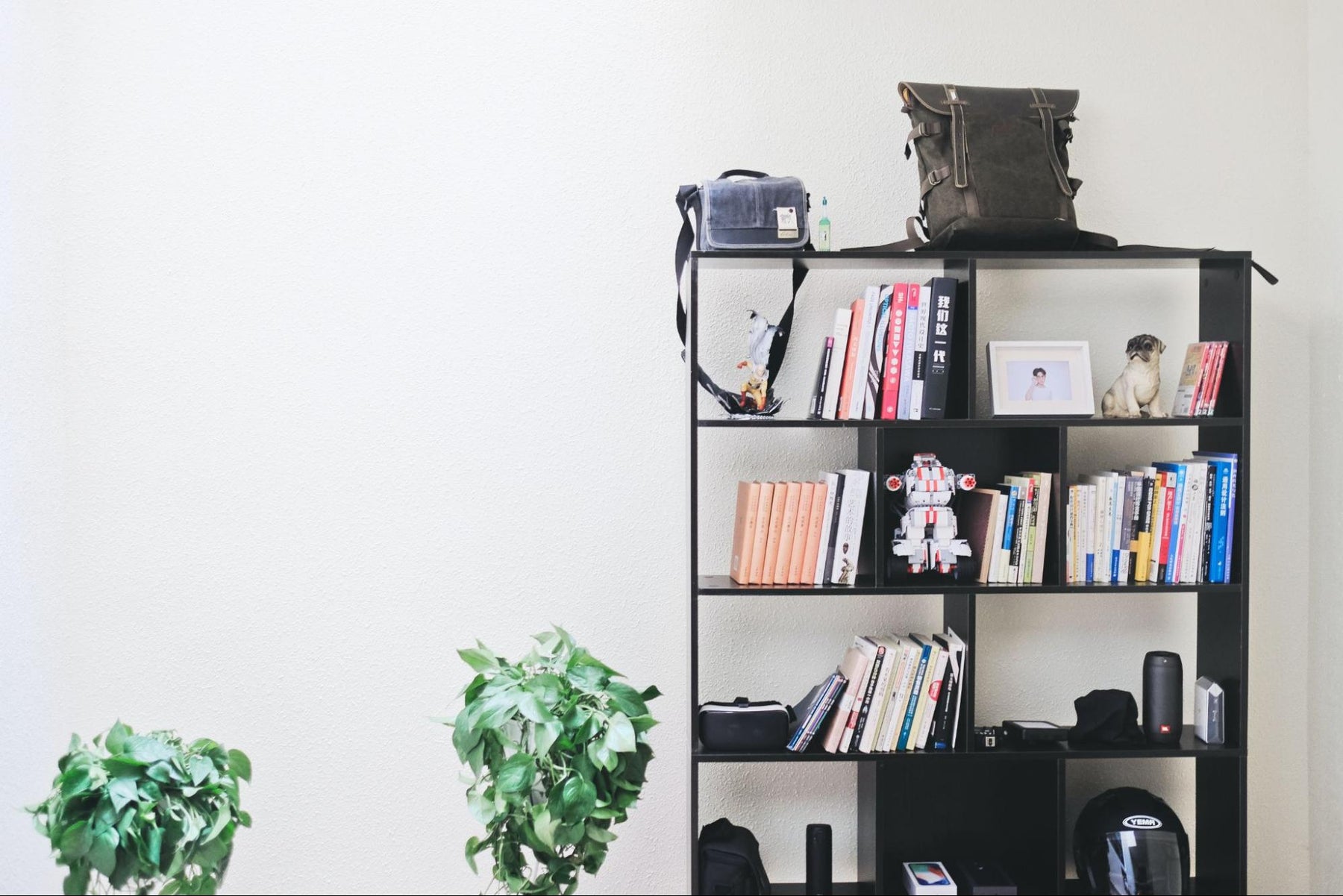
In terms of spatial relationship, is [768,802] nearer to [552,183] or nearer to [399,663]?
[399,663]

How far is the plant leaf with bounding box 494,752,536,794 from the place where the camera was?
6.04 feet

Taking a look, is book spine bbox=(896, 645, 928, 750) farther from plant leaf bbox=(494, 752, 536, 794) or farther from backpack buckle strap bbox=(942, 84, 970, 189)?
backpack buckle strap bbox=(942, 84, 970, 189)

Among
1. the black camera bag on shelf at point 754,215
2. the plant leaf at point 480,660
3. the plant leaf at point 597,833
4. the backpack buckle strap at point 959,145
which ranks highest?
the backpack buckle strap at point 959,145

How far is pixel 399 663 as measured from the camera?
8.02ft

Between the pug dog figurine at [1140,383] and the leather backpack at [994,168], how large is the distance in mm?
243

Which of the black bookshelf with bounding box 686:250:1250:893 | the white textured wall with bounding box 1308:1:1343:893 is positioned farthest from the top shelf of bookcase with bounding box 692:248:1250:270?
the white textured wall with bounding box 1308:1:1343:893

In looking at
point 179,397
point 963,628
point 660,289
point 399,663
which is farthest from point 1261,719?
point 179,397

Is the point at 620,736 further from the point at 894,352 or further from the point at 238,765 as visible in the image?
the point at 894,352

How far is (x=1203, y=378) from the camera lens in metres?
2.23

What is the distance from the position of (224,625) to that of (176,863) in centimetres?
94

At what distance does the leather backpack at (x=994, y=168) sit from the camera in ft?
6.99

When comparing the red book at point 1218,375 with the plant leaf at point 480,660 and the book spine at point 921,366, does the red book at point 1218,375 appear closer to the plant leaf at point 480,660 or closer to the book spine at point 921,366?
the book spine at point 921,366

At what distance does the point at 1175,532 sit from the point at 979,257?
2.41 ft

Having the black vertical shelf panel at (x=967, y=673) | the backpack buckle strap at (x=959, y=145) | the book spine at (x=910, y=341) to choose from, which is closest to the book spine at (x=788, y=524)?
the book spine at (x=910, y=341)
